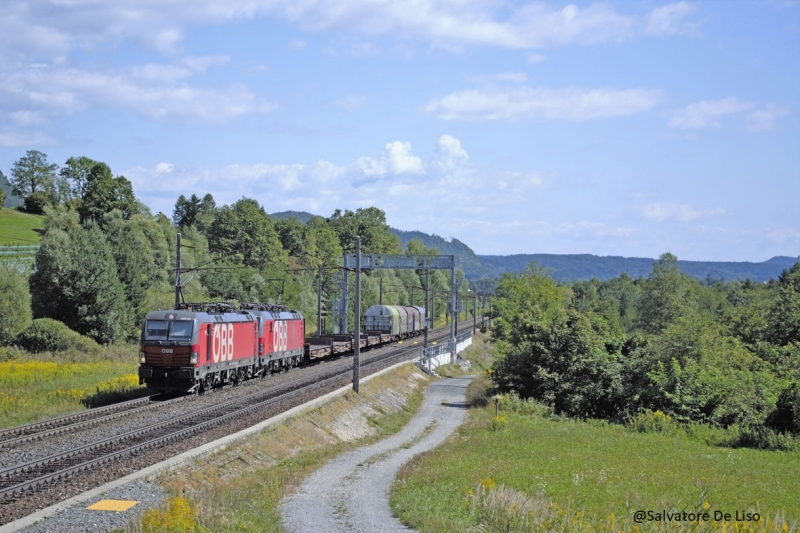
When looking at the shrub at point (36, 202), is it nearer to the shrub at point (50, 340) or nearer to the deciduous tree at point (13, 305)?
the deciduous tree at point (13, 305)

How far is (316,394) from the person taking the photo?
3659 cm

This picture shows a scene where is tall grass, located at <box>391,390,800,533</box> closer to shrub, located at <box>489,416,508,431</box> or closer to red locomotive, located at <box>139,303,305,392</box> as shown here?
shrub, located at <box>489,416,508,431</box>

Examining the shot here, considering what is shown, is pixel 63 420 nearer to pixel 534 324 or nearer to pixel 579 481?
pixel 579 481

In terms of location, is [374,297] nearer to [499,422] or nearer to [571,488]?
[499,422]

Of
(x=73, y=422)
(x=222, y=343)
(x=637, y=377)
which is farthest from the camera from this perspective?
(x=637, y=377)

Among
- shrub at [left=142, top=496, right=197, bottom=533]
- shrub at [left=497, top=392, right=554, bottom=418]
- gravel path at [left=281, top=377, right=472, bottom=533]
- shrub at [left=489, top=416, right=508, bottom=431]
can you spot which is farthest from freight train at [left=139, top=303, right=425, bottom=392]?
shrub at [left=142, top=496, right=197, bottom=533]


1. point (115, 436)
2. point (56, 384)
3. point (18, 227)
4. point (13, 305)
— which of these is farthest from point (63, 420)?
point (18, 227)

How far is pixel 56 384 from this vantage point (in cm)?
3647

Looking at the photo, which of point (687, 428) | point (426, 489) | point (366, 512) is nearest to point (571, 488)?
point (426, 489)

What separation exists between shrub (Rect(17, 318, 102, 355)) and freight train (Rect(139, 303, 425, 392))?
45.9ft

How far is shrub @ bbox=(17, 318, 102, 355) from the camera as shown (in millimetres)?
53844

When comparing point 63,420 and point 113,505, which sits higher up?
point 113,505

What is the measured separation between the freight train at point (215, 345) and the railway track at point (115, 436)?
142cm

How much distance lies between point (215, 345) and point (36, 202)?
97535 millimetres
